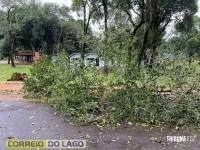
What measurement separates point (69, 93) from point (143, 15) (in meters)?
17.0

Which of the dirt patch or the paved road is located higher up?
the dirt patch

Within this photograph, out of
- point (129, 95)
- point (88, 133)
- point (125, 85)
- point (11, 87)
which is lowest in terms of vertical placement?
point (88, 133)

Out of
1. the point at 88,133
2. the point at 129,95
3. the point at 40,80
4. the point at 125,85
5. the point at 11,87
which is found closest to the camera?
the point at 88,133

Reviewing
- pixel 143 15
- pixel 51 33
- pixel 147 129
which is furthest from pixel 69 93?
pixel 51 33

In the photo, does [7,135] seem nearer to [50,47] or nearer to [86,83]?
[86,83]

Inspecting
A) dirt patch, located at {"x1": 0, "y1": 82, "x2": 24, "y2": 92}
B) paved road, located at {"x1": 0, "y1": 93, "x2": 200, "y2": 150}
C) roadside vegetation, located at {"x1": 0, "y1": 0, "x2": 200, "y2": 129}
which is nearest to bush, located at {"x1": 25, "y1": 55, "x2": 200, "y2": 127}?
roadside vegetation, located at {"x1": 0, "y1": 0, "x2": 200, "y2": 129}

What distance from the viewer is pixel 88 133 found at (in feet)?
20.0

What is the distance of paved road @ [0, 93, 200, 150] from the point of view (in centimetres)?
535

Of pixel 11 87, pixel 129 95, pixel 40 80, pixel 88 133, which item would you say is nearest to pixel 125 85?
pixel 129 95

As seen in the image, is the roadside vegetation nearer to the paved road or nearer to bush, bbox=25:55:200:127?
bush, bbox=25:55:200:127

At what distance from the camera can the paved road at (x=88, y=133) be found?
5.35m

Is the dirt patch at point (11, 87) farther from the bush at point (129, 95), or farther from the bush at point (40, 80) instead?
the bush at point (129, 95)

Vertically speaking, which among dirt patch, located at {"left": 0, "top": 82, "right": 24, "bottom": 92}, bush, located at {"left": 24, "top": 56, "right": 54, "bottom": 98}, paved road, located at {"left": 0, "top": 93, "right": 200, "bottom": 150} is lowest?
paved road, located at {"left": 0, "top": 93, "right": 200, "bottom": 150}

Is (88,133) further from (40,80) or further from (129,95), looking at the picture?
(40,80)
